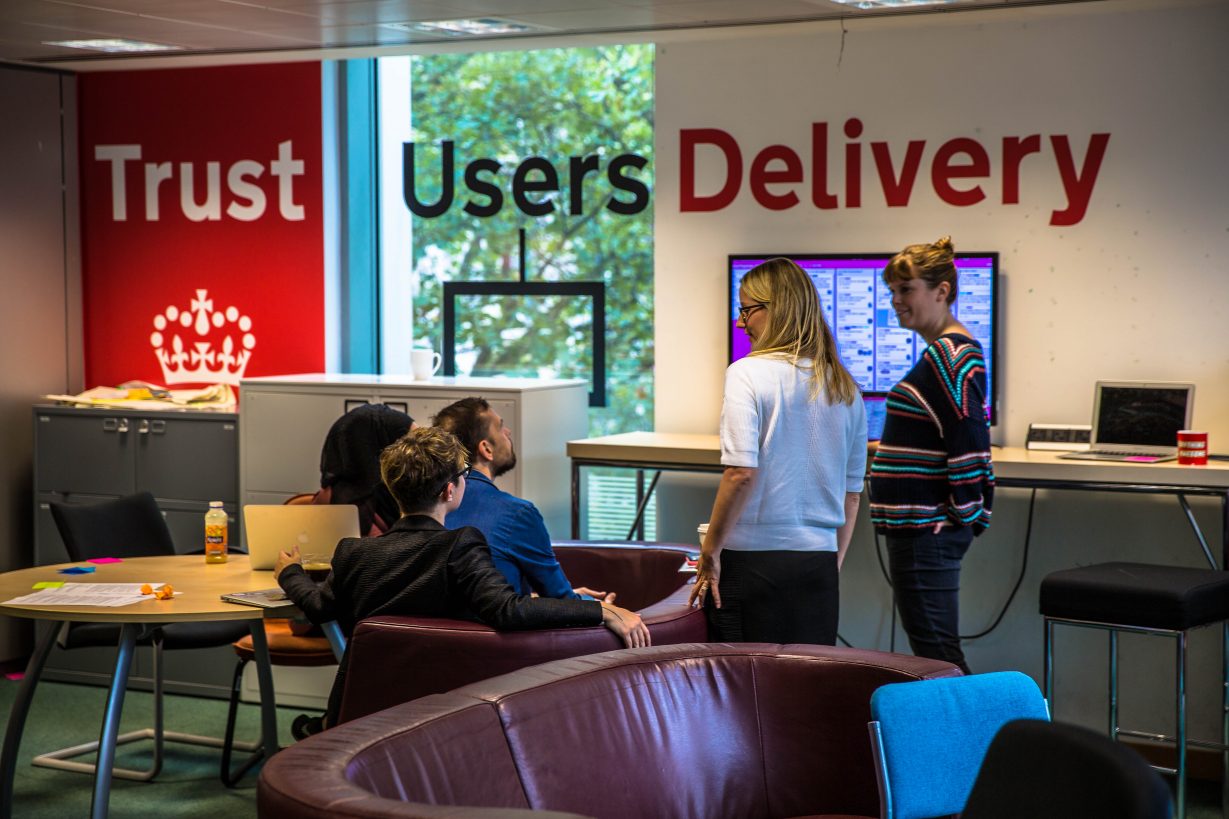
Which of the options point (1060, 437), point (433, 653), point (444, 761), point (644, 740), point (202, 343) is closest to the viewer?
point (444, 761)

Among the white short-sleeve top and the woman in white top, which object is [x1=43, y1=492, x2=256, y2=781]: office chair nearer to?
the woman in white top

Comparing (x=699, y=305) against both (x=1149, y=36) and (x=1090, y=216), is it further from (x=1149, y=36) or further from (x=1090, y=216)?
(x=1149, y=36)

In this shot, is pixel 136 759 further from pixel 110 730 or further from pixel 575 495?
pixel 575 495

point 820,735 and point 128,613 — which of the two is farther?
point 128,613

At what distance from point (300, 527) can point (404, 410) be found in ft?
5.02

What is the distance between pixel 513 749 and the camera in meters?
2.78

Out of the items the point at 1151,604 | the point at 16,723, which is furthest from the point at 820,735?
the point at 16,723

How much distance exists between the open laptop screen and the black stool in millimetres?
550

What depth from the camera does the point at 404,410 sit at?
580cm

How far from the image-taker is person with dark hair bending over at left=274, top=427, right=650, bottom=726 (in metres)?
3.38

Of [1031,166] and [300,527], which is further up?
[1031,166]

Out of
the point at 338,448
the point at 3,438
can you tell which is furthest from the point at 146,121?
the point at 338,448

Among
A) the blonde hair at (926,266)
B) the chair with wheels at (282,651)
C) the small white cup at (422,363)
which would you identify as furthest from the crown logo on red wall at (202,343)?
the blonde hair at (926,266)

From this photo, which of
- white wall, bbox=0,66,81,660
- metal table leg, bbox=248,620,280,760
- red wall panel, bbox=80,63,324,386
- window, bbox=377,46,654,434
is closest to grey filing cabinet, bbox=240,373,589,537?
window, bbox=377,46,654,434
